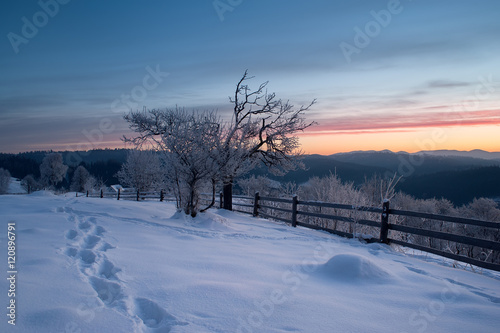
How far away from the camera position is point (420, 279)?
16.0 ft

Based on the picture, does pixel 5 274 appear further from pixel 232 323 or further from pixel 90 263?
pixel 232 323

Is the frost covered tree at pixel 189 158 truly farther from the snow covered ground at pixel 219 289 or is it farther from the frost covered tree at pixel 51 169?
the frost covered tree at pixel 51 169

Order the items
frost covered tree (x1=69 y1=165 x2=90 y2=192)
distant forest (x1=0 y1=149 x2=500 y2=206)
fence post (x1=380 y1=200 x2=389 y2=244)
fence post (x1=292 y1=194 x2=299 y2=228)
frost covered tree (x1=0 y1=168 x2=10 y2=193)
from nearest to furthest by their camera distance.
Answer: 1. fence post (x1=380 y1=200 x2=389 y2=244)
2. fence post (x1=292 y1=194 x2=299 y2=228)
3. distant forest (x1=0 y1=149 x2=500 y2=206)
4. frost covered tree (x1=0 y1=168 x2=10 y2=193)
5. frost covered tree (x1=69 y1=165 x2=90 y2=192)

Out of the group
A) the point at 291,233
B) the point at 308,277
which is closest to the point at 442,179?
the point at 291,233

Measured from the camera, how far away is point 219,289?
12.2 ft

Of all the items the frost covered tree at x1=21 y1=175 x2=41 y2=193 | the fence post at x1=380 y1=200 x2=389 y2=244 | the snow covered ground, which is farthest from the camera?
the frost covered tree at x1=21 y1=175 x2=41 y2=193

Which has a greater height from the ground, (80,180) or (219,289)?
(219,289)

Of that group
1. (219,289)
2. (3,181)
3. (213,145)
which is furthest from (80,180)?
(219,289)

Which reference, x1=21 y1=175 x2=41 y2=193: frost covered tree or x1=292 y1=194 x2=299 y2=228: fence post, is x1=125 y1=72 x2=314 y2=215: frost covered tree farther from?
x1=21 y1=175 x2=41 y2=193: frost covered tree

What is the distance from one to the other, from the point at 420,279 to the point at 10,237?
7.16 metres

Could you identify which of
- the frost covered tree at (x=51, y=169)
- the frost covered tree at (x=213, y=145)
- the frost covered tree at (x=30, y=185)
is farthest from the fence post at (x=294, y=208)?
the frost covered tree at (x=30, y=185)

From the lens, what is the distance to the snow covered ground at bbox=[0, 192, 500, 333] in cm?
292

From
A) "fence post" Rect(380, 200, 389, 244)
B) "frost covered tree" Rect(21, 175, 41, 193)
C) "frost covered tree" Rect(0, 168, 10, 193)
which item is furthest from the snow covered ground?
"frost covered tree" Rect(0, 168, 10, 193)

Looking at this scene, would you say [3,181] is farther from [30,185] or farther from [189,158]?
[189,158]
